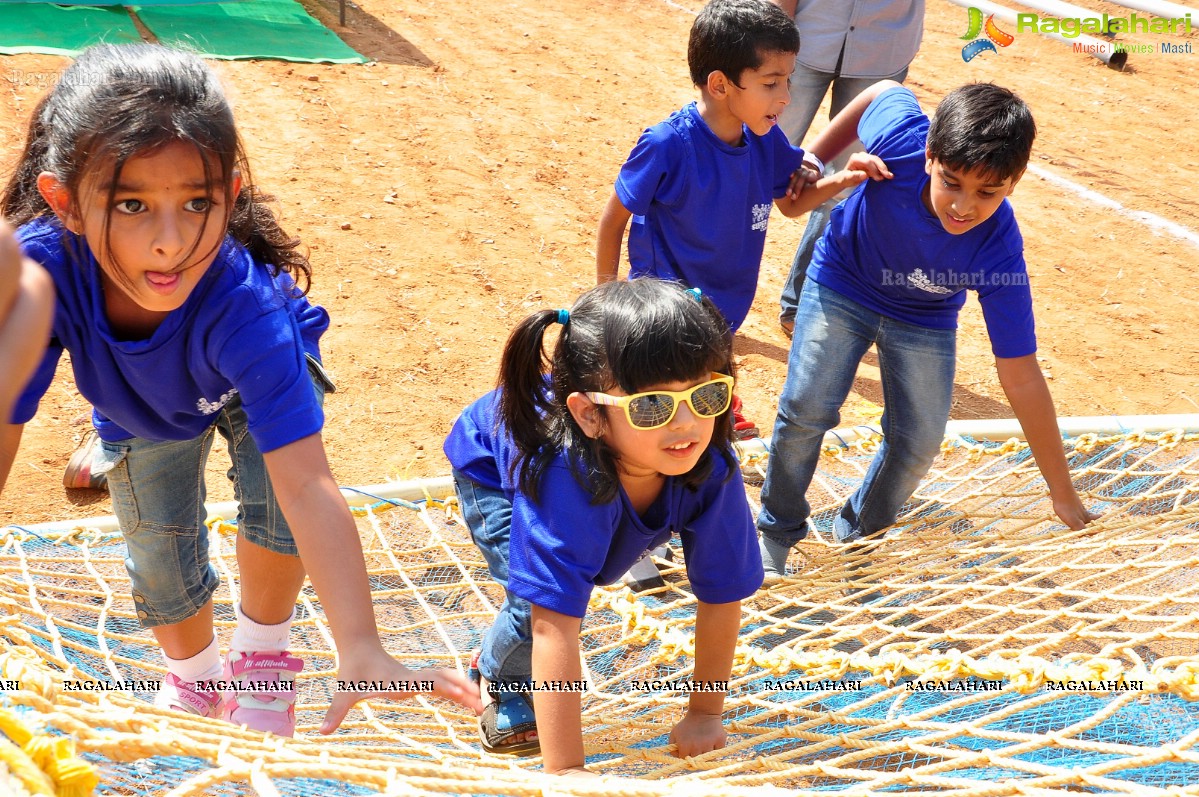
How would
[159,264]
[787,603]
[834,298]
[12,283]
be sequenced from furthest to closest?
1. [834,298]
2. [787,603]
3. [159,264]
4. [12,283]

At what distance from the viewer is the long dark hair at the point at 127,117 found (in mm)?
1405

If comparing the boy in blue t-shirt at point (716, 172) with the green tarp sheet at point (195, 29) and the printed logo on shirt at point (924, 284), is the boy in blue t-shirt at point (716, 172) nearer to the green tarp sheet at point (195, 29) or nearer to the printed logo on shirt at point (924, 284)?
the printed logo on shirt at point (924, 284)

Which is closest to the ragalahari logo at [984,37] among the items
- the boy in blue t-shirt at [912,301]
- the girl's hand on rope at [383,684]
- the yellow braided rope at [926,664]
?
the boy in blue t-shirt at [912,301]

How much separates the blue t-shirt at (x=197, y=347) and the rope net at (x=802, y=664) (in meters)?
0.40

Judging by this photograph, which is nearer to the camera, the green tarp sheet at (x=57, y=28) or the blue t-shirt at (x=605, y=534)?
the blue t-shirt at (x=605, y=534)

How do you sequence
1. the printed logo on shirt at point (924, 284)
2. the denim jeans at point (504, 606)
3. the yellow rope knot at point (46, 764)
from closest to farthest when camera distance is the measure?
the yellow rope knot at point (46, 764), the denim jeans at point (504, 606), the printed logo on shirt at point (924, 284)

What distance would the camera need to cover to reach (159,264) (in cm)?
144

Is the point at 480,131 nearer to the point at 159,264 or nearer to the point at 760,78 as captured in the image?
the point at 760,78

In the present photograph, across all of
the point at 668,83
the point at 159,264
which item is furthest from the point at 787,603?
the point at 668,83

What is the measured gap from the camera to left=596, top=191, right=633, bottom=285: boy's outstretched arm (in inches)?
103

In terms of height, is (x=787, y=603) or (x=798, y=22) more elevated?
(x=798, y=22)

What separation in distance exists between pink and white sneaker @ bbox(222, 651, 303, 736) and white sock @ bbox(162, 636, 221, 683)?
0.26ft

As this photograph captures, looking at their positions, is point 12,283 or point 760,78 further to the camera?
point 760,78

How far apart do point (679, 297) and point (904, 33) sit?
2660mm
